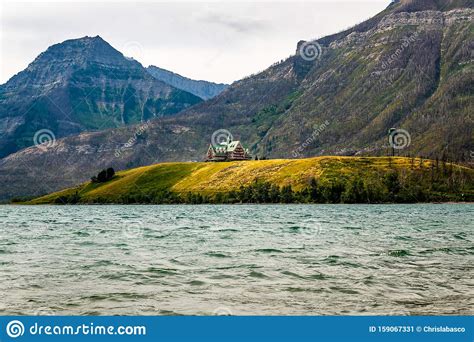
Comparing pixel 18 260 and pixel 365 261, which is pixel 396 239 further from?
pixel 18 260

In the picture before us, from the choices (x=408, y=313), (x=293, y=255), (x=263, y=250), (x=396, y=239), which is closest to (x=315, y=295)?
(x=408, y=313)

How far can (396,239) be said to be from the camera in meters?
57.7

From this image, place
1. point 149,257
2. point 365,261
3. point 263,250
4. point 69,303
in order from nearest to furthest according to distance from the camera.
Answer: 1. point 69,303
2. point 365,261
3. point 149,257
4. point 263,250

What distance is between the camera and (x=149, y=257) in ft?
139
